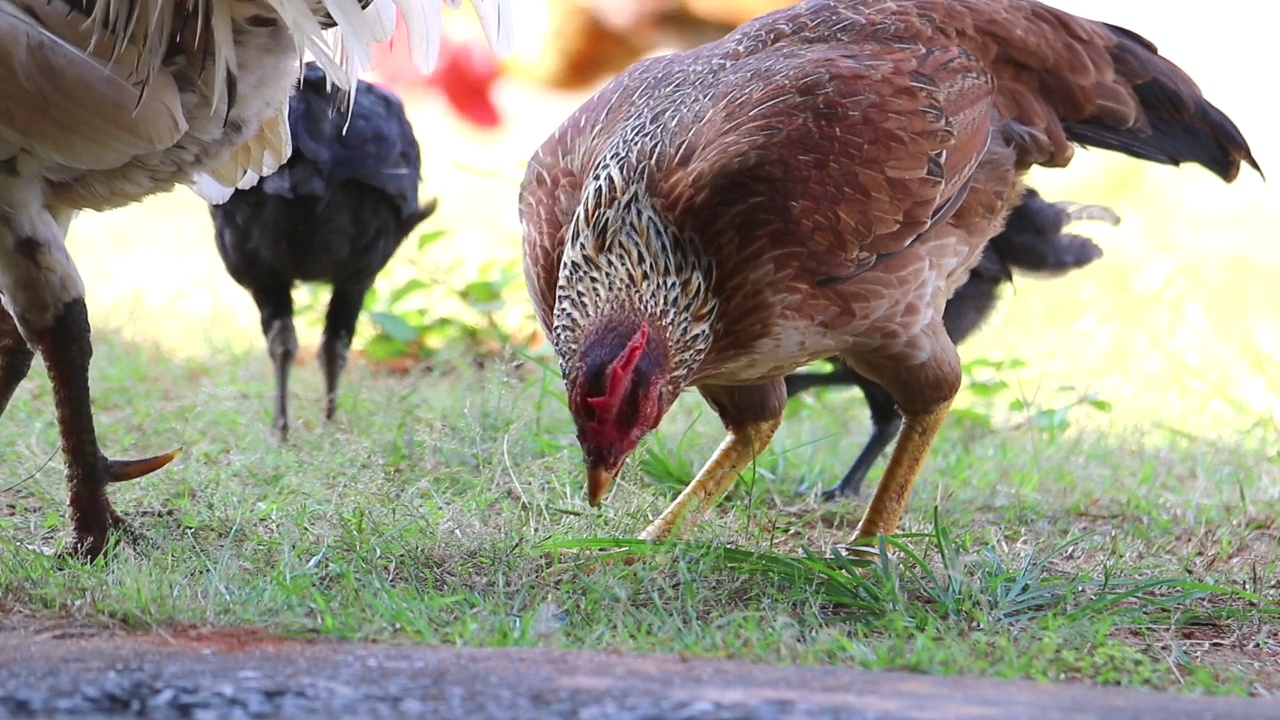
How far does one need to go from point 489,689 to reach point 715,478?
194cm

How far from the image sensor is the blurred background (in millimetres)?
6926

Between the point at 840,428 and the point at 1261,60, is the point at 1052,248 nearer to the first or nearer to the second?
the point at 840,428

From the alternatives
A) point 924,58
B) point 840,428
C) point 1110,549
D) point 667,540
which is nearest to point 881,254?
point 924,58

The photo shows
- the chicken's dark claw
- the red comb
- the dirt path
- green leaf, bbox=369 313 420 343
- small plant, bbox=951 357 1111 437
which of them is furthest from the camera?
green leaf, bbox=369 313 420 343

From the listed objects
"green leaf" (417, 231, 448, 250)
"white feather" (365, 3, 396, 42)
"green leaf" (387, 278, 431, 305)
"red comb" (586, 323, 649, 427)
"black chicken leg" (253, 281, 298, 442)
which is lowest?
"red comb" (586, 323, 649, 427)

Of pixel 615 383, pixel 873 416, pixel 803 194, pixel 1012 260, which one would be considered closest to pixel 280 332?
pixel 873 416

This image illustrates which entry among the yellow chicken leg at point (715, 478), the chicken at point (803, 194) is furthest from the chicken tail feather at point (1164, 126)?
the yellow chicken leg at point (715, 478)

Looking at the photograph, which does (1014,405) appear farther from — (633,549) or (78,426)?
(78,426)

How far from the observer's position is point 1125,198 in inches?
383

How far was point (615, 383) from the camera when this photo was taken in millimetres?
3361

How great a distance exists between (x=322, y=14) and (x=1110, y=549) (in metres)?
2.75

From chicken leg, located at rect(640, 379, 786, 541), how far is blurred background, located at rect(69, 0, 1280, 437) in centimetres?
188

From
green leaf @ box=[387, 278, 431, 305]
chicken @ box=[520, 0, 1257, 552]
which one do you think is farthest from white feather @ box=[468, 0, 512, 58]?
green leaf @ box=[387, 278, 431, 305]

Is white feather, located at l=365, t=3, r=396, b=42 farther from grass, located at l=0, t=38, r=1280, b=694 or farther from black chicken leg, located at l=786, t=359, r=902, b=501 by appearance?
black chicken leg, located at l=786, t=359, r=902, b=501
